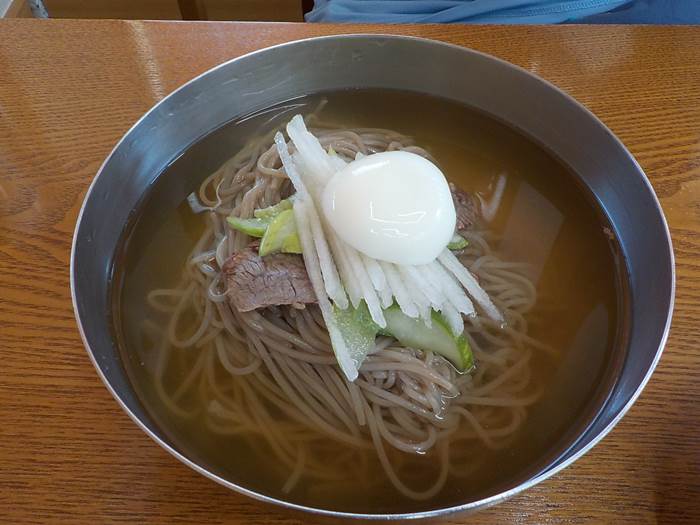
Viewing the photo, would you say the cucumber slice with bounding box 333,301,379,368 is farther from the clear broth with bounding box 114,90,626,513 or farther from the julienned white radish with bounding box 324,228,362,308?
the clear broth with bounding box 114,90,626,513

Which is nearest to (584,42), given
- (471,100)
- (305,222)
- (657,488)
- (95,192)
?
(471,100)

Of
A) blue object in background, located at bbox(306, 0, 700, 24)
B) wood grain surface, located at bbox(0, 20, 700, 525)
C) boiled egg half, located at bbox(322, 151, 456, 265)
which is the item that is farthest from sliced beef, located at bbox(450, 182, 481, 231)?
blue object in background, located at bbox(306, 0, 700, 24)

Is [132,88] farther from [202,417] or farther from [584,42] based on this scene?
[584,42]

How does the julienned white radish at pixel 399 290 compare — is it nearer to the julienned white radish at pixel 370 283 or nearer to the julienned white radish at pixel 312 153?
the julienned white radish at pixel 370 283

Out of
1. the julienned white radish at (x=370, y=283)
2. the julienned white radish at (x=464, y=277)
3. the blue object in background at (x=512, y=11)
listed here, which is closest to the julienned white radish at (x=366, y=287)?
the julienned white radish at (x=370, y=283)

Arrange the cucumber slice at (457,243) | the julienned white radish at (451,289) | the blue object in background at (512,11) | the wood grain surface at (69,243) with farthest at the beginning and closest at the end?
the blue object in background at (512,11)
the cucumber slice at (457,243)
the julienned white radish at (451,289)
the wood grain surface at (69,243)

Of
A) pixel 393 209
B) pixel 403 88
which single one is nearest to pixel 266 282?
pixel 393 209
